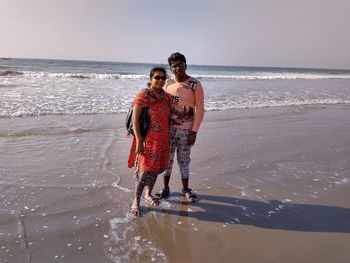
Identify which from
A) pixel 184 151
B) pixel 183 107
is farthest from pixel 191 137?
pixel 183 107

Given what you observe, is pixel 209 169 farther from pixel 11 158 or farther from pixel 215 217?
pixel 11 158

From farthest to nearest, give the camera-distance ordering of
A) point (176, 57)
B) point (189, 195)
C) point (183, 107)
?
1. point (189, 195)
2. point (183, 107)
3. point (176, 57)

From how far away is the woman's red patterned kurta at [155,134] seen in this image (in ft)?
12.5

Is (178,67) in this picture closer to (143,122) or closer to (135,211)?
(143,122)

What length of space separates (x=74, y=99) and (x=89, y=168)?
776 centimetres

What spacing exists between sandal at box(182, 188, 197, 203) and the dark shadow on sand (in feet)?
0.26

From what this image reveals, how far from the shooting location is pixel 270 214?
161 inches

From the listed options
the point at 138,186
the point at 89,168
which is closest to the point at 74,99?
the point at 89,168

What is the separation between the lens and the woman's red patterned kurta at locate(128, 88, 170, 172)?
3796mm

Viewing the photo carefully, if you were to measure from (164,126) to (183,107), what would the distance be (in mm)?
417

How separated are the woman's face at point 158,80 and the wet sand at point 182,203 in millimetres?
1436

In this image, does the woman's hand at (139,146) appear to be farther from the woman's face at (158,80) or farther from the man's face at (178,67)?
the man's face at (178,67)

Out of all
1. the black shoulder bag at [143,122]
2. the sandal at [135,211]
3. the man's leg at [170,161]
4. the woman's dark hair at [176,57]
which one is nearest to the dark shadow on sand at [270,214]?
the man's leg at [170,161]

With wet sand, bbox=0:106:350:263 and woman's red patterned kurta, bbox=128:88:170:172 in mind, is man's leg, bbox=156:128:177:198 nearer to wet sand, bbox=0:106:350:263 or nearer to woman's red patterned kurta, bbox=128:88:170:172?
wet sand, bbox=0:106:350:263
